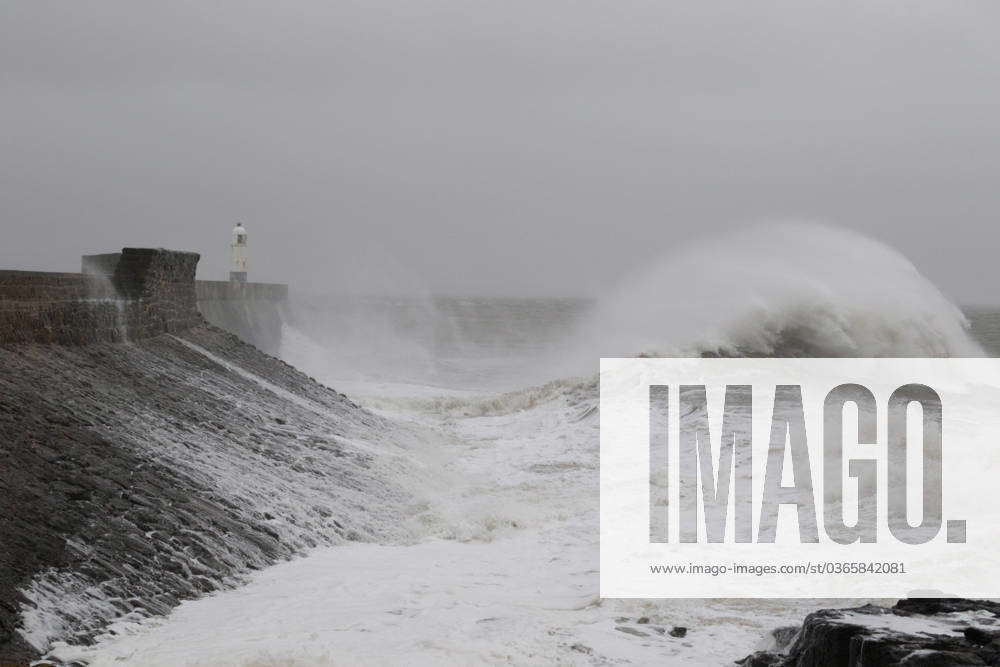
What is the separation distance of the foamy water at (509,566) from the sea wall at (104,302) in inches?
126

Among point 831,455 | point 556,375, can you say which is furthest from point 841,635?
point 556,375

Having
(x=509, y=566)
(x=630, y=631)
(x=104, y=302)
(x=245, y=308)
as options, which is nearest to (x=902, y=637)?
(x=630, y=631)

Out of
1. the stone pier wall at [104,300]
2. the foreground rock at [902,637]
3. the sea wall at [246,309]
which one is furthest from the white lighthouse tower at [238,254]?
the foreground rock at [902,637]

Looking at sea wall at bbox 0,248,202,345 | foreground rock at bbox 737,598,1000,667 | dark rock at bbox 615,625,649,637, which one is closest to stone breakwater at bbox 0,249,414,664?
sea wall at bbox 0,248,202,345

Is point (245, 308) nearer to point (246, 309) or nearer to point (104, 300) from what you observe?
point (246, 309)

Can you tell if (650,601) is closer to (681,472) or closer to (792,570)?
(792,570)

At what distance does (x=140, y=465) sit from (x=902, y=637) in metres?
4.76

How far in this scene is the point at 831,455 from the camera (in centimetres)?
865

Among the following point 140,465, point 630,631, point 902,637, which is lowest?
point 630,631

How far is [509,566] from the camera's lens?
644 cm

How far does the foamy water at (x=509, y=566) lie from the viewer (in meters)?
4.55

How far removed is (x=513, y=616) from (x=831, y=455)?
4505 millimetres

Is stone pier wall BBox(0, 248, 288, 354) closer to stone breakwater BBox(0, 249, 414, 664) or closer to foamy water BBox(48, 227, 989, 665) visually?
stone breakwater BBox(0, 249, 414, 664)

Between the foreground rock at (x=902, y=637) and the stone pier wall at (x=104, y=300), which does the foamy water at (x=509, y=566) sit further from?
the stone pier wall at (x=104, y=300)
